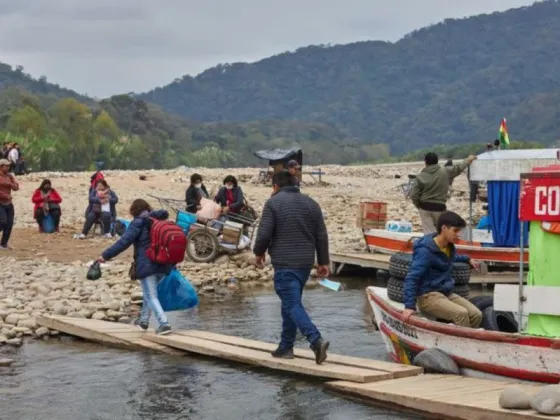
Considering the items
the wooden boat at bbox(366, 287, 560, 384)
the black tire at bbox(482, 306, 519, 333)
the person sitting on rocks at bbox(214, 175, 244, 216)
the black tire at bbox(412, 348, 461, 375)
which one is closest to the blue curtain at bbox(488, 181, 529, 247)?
the person sitting on rocks at bbox(214, 175, 244, 216)

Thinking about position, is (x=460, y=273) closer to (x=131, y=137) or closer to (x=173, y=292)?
(x=173, y=292)

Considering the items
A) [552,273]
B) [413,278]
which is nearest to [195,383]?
[413,278]

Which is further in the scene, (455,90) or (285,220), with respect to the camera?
(455,90)

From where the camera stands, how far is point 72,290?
1600cm

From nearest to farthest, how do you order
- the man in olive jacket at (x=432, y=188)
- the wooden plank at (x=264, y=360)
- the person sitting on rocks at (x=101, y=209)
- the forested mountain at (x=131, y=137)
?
1. the wooden plank at (x=264, y=360)
2. the man in olive jacket at (x=432, y=188)
3. the person sitting on rocks at (x=101, y=209)
4. the forested mountain at (x=131, y=137)

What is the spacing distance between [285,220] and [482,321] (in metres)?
2.06

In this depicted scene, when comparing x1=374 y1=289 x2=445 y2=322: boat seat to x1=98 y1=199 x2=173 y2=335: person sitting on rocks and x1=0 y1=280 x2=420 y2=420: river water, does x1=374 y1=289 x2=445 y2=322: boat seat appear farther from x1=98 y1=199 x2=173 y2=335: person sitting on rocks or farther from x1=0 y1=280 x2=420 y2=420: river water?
x1=98 y1=199 x2=173 y2=335: person sitting on rocks

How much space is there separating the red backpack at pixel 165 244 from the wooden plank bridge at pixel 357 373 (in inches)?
34.2

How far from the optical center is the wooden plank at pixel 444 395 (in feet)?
27.9

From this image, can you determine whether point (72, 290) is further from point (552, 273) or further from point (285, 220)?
point (552, 273)

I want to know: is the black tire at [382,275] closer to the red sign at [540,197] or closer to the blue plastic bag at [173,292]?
the blue plastic bag at [173,292]

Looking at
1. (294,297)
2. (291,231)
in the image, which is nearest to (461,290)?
(294,297)

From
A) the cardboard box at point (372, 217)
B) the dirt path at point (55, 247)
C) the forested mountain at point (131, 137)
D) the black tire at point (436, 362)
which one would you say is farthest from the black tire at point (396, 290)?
the forested mountain at point (131, 137)

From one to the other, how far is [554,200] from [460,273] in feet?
6.98
